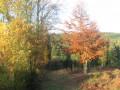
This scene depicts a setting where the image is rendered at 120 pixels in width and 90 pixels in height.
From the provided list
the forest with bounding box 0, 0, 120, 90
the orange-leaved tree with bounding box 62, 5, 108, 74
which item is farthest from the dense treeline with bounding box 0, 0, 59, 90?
the orange-leaved tree with bounding box 62, 5, 108, 74

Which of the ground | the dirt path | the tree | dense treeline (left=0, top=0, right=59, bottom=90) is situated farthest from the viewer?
the tree

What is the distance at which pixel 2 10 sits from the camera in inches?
407

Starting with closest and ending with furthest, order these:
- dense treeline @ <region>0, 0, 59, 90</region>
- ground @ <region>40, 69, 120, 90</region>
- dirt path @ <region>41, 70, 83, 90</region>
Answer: dense treeline @ <region>0, 0, 59, 90</region>
ground @ <region>40, 69, 120, 90</region>
dirt path @ <region>41, 70, 83, 90</region>

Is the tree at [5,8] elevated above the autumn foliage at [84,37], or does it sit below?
above

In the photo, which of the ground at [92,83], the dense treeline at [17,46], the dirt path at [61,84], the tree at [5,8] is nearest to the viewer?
the dense treeline at [17,46]

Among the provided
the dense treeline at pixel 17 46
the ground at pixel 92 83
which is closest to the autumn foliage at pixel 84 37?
the ground at pixel 92 83

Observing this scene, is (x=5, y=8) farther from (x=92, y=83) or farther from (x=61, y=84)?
(x=92, y=83)

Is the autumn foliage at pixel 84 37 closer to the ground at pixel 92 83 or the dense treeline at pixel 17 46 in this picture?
the ground at pixel 92 83

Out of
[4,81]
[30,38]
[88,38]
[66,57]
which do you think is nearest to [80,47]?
[88,38]

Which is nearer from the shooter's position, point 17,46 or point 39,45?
point 17,46

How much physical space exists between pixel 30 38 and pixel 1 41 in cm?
307

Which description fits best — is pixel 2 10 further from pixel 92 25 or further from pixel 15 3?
pixel 92 25

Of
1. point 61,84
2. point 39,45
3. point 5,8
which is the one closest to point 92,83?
→ point 61,84

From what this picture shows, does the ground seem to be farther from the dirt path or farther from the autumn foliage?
the autumn foliage
